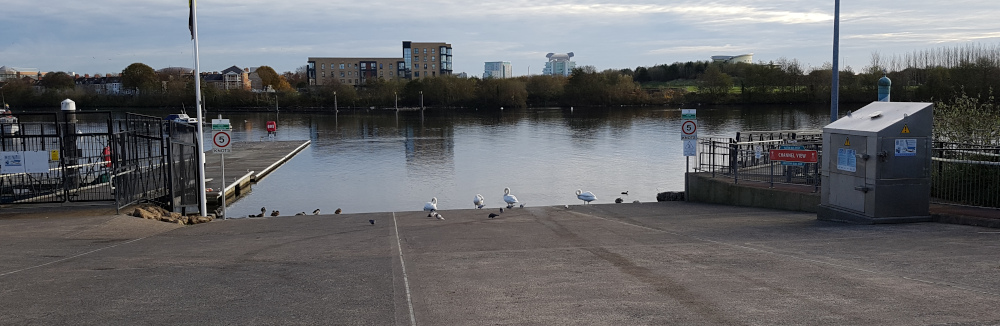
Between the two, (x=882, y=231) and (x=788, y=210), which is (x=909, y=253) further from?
(x=788, y=210)

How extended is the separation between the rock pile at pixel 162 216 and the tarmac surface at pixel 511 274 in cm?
134

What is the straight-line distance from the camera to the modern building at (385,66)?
183m

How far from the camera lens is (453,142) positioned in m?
57.7

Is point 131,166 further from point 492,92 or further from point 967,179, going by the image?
point 492,92

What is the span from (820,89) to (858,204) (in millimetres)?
119229

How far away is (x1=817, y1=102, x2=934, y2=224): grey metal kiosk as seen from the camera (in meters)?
12.2

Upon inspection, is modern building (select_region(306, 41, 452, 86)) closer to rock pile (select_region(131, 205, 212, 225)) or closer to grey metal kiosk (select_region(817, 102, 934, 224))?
rock pile (select_region(131, 205, 212, 225))

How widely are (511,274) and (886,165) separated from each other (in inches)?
270

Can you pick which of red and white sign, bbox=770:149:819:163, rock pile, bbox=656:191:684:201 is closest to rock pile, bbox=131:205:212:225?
rock pile, bbox=656:191:684:201

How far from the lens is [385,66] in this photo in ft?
609

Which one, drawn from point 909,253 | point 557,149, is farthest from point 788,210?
point 557,149

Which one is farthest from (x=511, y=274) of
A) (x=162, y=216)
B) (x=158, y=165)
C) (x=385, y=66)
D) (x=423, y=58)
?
(x=385, y=66)

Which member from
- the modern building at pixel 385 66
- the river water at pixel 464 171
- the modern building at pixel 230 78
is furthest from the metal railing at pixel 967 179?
the modern building at pixel 230 78

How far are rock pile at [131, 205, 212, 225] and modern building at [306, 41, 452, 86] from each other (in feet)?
550
